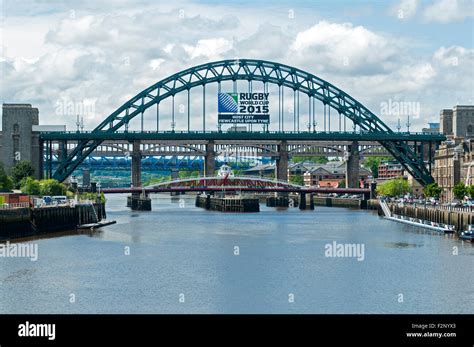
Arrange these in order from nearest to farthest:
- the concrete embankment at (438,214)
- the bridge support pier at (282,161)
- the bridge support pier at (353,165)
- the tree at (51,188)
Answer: the concrete embankment at (438,214) → the tree at (51,188) → the bridge support pier at (353,165) → the bridge support pier at (282,161)

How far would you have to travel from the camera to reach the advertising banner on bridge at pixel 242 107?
479ft

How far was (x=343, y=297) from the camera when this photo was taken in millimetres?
51906

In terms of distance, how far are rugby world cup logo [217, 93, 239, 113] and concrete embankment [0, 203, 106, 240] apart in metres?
37.5

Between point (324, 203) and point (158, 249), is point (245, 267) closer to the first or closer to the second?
point (158, 249)

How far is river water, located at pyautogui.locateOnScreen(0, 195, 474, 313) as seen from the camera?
49.8m

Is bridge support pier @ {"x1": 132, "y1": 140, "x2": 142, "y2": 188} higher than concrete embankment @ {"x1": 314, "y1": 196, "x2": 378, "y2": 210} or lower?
higher

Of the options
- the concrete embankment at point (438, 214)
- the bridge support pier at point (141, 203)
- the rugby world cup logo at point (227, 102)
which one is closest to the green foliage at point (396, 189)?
the concrete embankment at point (438, 214)

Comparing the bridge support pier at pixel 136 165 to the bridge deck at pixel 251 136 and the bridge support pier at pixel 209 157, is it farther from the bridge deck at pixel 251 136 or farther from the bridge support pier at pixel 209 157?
the bridge deck at pixel 251 136

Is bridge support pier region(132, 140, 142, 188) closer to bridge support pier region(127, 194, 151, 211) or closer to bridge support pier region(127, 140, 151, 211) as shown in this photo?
bridge support pier region(127, 140, 151, 211)

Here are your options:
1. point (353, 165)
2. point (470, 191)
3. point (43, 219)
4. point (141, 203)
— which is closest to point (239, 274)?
point (43, 219)

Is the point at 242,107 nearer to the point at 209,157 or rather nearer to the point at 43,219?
the point at 209,157

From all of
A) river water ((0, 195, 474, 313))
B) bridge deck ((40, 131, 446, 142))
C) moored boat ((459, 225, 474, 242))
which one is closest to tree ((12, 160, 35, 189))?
bridge deck ((40, 131, 446, 142))

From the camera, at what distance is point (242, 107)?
147 m
